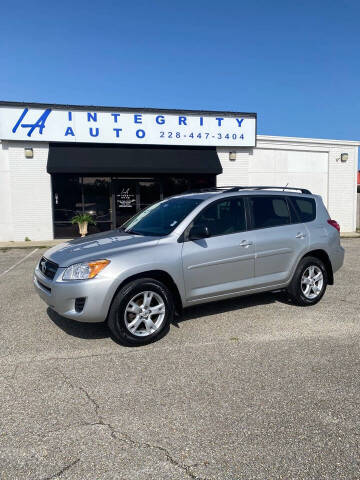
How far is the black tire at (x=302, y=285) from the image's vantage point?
17.9ft

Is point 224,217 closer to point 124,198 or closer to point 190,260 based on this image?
point 190,260

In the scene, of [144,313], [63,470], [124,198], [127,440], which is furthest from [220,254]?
[124,198]

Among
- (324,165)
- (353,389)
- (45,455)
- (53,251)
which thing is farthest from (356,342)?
(324,165)

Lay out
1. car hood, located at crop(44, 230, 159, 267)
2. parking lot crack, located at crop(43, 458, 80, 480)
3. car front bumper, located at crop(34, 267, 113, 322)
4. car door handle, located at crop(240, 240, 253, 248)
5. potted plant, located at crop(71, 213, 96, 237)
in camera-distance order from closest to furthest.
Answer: parking lot crack, located at crop(43, 458, 80, 480) → car front bumper, located at crop(34, 267, 113, 322) → car hood, located at crop(44, 230, 159, 267) → car door handle, located at crop(240, 240, 253, 248) → potted plant, located at crop(71, 213, 96, 237)

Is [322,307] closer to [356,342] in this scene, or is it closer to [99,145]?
[356,342]

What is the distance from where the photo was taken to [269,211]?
5.40 m

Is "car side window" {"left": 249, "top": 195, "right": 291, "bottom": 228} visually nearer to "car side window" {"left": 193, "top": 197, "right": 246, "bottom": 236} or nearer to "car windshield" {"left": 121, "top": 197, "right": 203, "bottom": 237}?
"car side window" {"left": 193, "top": 197, "right": 246, "bottom": 236}

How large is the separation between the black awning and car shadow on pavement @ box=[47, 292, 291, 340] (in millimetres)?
9155

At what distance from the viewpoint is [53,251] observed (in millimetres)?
4812

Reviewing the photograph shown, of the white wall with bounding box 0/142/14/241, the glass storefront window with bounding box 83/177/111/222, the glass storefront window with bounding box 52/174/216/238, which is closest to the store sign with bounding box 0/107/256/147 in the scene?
the white wall with bounding box 0/142/14/241

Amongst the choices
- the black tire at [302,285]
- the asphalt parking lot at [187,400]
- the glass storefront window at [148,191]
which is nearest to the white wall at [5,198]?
the glass storefront window at [148,191]

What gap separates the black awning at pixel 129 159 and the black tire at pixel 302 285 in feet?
31.5

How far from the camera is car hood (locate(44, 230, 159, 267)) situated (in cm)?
423

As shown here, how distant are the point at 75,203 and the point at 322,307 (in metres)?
11.6
